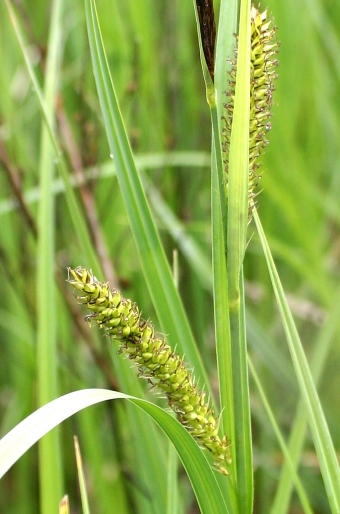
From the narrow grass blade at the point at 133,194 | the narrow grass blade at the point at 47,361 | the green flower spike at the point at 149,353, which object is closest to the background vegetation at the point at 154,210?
the narrow grass blade at the point at 47,361

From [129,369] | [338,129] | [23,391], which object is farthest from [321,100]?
[129,369]

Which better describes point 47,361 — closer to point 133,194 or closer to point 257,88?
point 133,194

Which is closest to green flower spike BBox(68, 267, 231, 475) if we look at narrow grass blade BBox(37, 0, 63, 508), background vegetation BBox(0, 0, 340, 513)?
narrow grass blade BBox(37, 0, 63, 508)

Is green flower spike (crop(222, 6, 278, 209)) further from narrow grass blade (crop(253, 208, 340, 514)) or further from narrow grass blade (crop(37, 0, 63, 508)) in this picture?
narrow grass blade (crop(37, 0, 63, 508))

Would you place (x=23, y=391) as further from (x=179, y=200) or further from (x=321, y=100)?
(x=321, y=100)

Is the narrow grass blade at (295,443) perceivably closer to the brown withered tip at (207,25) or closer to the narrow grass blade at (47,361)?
the narrow grass blade at (47,361)

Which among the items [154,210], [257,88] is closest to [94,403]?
[257,88]
